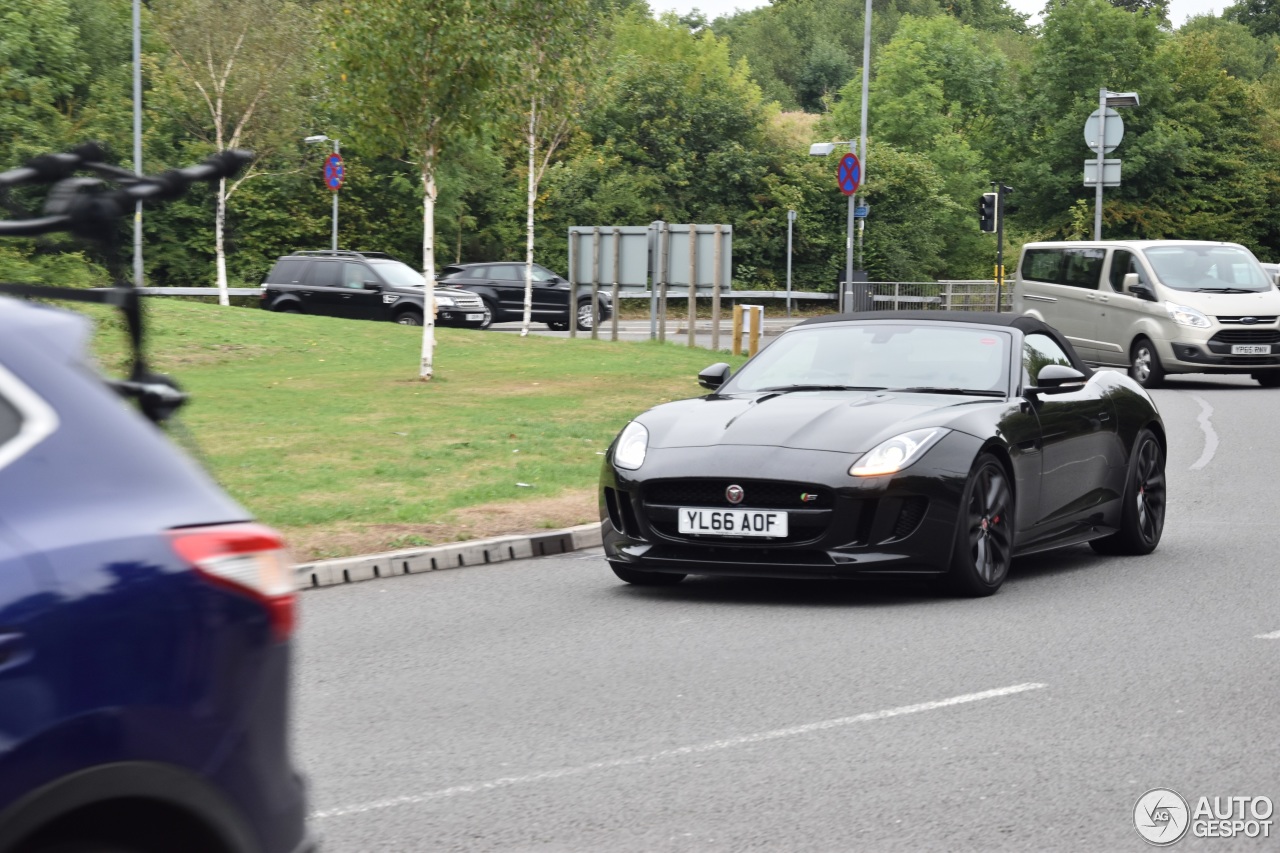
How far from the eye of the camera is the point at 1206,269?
86.8 ft

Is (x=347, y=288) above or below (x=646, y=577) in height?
above

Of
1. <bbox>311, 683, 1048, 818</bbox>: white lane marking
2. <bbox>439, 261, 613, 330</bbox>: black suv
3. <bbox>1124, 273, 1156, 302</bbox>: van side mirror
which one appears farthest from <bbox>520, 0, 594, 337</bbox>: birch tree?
<bbox>311, 683, 1048, 818</bbox>: white lane marking

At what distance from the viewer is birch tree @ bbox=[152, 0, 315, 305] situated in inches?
1855

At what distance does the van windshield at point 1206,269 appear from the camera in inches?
1032

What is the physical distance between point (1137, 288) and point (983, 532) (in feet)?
60.2

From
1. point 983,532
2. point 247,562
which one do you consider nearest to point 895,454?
point 983,532

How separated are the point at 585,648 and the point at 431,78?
16884mm

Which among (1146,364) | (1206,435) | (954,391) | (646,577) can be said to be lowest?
(1206,435)

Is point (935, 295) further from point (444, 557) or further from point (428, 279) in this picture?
point (444, 557)

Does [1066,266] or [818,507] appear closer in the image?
[818,507]

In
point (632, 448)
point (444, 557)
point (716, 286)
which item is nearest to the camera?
point (632, 448)

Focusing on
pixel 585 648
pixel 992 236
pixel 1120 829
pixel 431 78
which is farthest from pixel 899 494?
→ pixel 992 236

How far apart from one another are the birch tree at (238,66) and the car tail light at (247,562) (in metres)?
43.6

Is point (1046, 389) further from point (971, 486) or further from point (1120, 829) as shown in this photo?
point (1120, 829)
